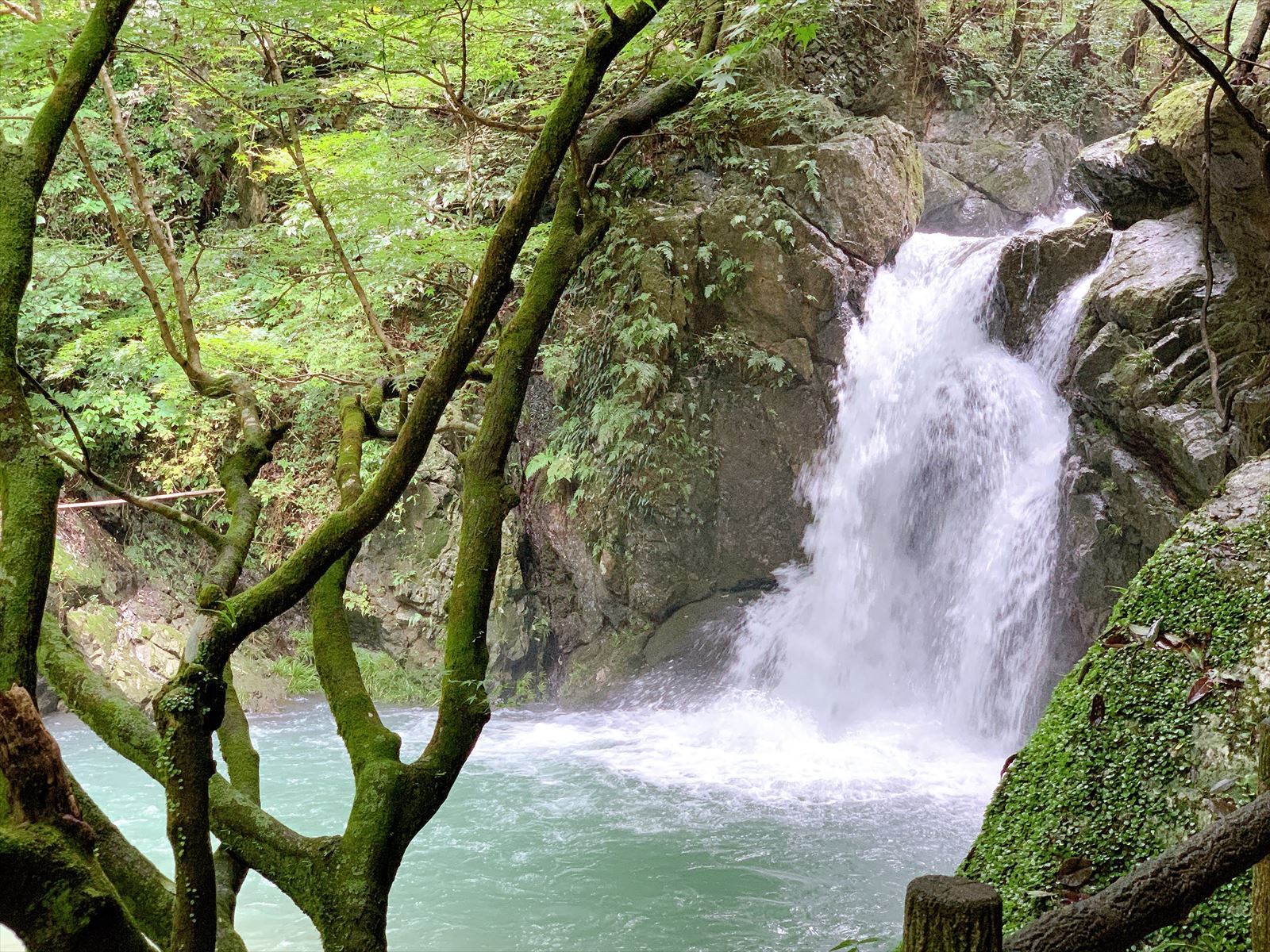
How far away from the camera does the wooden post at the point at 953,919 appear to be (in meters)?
1.47

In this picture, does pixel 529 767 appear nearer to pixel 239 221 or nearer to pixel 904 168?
pixel 904 168

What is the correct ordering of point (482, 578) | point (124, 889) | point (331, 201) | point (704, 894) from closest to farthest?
point (124, 889), point (482, 578), point (704, 894), point (331, 201)

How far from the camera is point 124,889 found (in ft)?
7.54

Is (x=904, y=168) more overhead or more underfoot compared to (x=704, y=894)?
more overhead

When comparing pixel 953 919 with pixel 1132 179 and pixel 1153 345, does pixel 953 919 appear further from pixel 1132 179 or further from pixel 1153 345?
pixel 1132 179

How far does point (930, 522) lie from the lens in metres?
9.93


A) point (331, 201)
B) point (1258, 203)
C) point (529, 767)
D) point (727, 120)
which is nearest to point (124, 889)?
point (529, 767)

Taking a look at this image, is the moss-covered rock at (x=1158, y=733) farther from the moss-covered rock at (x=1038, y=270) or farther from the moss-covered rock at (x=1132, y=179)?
the moss-covered rock at (x=1038, y=270)

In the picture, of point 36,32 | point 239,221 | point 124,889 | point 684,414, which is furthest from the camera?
point 239,221

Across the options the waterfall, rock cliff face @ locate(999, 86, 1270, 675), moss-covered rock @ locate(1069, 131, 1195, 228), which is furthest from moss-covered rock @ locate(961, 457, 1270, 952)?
moss-covered rock @ locate(1069, 131, 1195, 228)

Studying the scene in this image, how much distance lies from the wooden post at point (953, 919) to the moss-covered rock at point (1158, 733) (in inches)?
53.2

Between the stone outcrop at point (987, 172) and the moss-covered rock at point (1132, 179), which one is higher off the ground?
the stone outcrop at point (987, 172)

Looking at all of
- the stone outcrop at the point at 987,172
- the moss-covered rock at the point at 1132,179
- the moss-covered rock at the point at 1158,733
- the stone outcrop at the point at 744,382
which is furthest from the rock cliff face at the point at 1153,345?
the stone outcrop at the point at 987,172

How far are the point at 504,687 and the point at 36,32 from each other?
821cm
